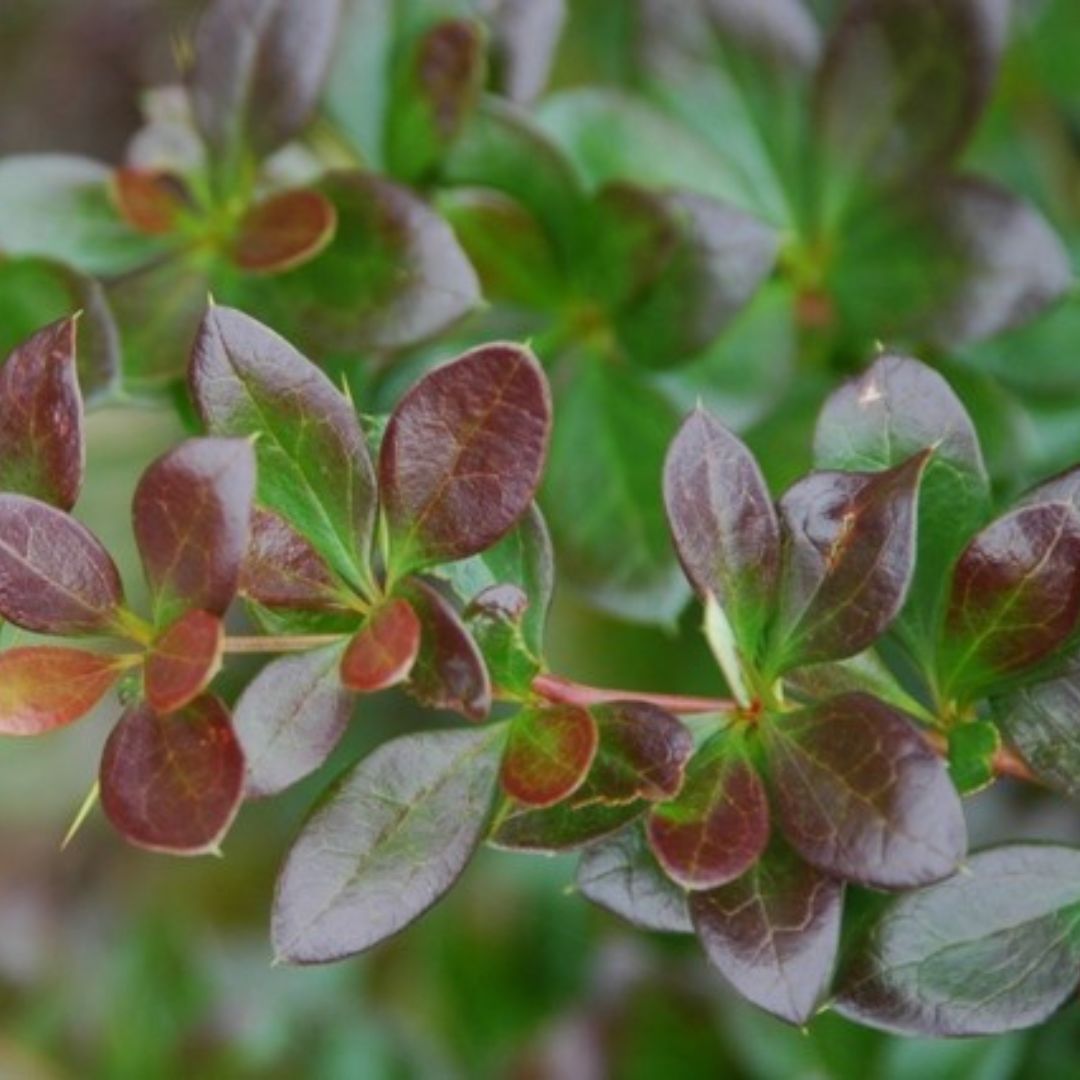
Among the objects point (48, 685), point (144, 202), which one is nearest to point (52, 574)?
point (48, 685)

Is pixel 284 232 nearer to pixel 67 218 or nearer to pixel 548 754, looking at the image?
pixel 67 218

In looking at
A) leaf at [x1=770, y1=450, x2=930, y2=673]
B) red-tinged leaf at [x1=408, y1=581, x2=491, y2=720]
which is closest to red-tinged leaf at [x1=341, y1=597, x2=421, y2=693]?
red-tinged leaf at [x1=408, y1=581, x2=491, y2=720]

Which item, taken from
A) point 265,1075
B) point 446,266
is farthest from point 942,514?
point 265,1075

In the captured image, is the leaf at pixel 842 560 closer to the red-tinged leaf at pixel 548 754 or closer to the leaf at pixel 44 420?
the red-tinged leaf at pixel 548 754

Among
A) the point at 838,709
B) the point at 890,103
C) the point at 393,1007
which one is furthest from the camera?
the point at 393,1007

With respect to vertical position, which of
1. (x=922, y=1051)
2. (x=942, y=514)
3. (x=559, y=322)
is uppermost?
(x=942, y=514)

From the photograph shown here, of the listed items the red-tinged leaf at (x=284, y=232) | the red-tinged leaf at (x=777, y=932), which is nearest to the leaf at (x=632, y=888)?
the red-tinged leaf at (x=777, y=932)

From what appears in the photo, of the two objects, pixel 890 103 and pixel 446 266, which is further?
pixel 890 103

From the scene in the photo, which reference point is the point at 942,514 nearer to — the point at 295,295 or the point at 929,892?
the point at 929,892
